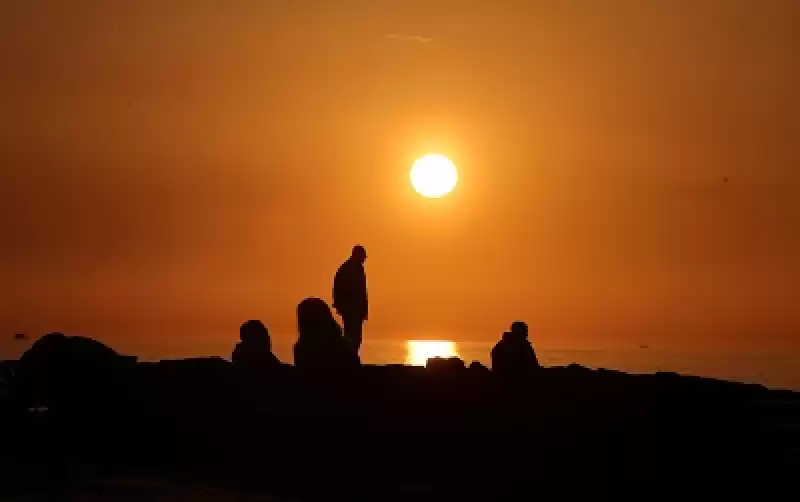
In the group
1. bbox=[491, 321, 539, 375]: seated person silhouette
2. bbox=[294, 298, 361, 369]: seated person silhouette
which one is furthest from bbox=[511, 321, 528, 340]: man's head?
bbox=[294, 298, 361, 369]: seated person silhouette

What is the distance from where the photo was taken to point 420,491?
65.3 feet

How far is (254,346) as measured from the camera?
29391 millimetres

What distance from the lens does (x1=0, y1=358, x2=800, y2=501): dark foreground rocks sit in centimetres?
2036

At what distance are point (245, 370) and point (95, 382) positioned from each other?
10.8 feet

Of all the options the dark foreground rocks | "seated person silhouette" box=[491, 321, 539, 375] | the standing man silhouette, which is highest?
the standing man silhouette

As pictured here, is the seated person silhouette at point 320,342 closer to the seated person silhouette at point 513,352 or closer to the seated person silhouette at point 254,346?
the seated person silhouette at point 254,346

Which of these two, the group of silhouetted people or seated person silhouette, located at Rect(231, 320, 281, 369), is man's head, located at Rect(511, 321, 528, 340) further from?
seated person silhouette, located at Rect(231, 320, 281, 369)

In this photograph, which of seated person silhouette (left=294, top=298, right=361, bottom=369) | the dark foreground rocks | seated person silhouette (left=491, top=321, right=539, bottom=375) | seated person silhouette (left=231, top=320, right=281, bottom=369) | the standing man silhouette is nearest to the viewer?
the dark foreground rocks

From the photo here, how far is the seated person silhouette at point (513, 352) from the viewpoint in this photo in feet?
92.2

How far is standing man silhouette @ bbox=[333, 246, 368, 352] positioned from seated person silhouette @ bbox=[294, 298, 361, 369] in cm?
265

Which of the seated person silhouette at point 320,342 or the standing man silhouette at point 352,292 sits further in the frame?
the standing man silhouette at point 352,292

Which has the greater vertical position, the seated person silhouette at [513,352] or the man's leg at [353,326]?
the man's leg at [353,326]

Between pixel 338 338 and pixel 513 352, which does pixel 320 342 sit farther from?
pixel 513 352

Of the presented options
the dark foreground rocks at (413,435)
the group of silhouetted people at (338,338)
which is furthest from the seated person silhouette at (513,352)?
the dark foreground rocks at (413,435)
